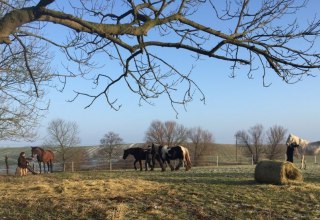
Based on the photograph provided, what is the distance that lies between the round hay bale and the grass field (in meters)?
0.51

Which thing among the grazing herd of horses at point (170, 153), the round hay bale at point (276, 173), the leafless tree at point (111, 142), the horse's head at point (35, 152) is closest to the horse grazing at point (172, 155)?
the grazing herd of horses at point (170, 153)

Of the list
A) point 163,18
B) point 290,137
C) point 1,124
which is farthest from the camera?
point 290,137

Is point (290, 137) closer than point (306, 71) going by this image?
No

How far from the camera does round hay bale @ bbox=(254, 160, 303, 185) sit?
48.6 feet

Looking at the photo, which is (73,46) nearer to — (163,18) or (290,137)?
(163,18)

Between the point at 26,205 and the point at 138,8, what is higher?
the point at 138,8

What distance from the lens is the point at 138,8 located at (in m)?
7.77

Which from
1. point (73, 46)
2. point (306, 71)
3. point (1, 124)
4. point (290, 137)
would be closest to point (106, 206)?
point (73, 46)

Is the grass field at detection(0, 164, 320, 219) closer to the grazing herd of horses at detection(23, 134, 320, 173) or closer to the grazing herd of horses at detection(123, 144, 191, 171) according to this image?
the grazing herd of horses at detection(123, 144, 191, 171)

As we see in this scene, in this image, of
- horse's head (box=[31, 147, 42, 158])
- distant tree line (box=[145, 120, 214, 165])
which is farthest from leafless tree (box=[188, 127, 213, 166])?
horse's head (box=[31, 147, 42, 158])

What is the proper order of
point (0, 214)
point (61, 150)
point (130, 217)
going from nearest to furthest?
point (130, 217) → point (0, 214) → point (61, 150)

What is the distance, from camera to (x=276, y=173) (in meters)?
14.9

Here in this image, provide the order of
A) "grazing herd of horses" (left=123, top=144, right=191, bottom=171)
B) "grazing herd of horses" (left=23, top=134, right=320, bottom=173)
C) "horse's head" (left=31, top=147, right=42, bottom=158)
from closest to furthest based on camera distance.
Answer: "grazing herd of horses" (left=123, top=144, right=191, bottom=171), "grazing herd of horses" (left=23, top=134, right=320, bottom=173), "horse's head" (left=31, top=147, right=42, bottom=158)

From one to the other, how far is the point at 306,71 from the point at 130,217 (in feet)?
14.4
